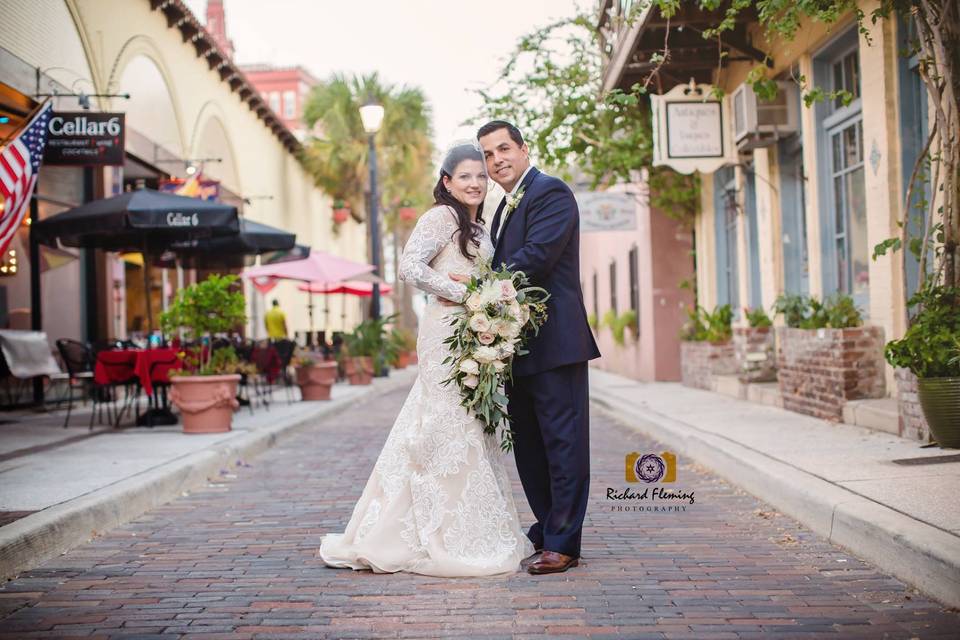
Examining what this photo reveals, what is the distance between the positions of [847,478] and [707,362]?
8615 mm

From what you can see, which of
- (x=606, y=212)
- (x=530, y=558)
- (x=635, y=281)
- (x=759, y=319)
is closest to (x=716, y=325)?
(x=759, y=319)

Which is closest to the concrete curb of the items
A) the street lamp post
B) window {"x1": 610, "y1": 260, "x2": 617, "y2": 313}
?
the street lamp post

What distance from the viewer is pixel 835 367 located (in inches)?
360

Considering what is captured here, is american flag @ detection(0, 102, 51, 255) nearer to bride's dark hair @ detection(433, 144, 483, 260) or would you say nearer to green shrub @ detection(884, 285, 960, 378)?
bride's dark hair @ detection(433, 144, 483, 260)

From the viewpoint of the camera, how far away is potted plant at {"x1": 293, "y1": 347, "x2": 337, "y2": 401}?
15328 millimetres

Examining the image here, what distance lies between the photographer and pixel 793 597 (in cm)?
411

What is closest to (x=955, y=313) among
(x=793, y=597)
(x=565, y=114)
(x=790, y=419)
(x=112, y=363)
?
(x=790, y=419)

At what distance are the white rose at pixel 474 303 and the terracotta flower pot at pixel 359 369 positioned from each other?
51.8 ft

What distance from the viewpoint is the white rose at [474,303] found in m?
4.50

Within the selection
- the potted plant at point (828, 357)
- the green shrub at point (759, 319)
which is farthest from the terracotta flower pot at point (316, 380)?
the potted plant at point (828, 357)

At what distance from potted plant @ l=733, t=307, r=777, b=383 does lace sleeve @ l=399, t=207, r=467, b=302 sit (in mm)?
8515

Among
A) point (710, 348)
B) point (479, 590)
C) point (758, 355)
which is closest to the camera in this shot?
point (479, 590)

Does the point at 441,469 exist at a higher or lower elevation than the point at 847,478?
higher

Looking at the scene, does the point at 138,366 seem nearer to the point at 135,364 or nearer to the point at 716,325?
the point at 135,364
